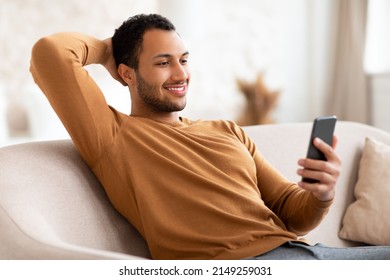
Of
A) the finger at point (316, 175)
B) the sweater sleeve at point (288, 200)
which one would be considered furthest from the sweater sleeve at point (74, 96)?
the finger at point (316, 175)

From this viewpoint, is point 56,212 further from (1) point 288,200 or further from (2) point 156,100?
(1) point 288,200

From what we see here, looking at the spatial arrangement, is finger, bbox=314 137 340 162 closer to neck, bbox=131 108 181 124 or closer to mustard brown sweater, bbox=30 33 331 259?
mustard brown sweater, bbox=30 33 331 259

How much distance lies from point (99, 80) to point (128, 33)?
3583mm

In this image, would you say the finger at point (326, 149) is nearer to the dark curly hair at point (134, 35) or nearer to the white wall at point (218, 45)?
the dark curly hair at point (134, 35)

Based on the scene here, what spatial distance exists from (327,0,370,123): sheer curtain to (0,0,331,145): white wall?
178mm

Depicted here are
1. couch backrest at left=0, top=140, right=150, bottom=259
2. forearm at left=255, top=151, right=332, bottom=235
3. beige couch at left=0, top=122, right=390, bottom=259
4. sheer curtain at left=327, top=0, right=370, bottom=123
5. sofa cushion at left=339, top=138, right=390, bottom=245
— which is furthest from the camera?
sheer curtain at left=327, top=0, right=370, bottom=123

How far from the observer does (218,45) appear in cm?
582

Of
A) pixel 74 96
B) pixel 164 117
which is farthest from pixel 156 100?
pixel 74 96

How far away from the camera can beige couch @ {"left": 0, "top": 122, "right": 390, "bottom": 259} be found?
132 centimetres

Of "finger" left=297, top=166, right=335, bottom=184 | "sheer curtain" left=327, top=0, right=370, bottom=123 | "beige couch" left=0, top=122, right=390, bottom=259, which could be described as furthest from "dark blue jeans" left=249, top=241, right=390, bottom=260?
"sheer curtain" left=327, top=0, right=370, bottom=123

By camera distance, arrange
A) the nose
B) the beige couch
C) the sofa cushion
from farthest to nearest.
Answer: the sofa cushion → the nose → the beige couch

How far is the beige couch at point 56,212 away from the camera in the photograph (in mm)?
1318

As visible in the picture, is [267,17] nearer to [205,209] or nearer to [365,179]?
[365,179]

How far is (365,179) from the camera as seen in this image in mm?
2162
